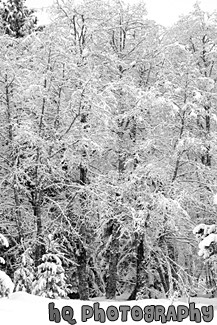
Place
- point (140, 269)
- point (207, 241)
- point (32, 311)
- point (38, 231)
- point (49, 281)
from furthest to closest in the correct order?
point (140, 269), point (38, 231), point (49, 281), point (207, 241), point (32, 311)

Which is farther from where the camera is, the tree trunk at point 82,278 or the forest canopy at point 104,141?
the tree trunk at point 82,278

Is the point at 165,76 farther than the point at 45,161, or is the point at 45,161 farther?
the point at 165,76

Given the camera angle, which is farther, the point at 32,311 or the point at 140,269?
the point at 140,269

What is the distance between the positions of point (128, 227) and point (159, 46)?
6356 mm

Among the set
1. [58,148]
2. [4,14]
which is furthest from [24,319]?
[4,14]

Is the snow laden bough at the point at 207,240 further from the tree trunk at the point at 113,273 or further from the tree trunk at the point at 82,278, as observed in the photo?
the tree trunk at the point at 82,278

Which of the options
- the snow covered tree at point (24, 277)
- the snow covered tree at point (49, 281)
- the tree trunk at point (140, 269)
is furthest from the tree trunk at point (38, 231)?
the tree trunk at point (140, 269)

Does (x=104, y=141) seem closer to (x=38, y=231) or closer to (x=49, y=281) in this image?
(x=38, y=231)

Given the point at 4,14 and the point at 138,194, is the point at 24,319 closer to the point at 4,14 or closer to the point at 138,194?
the point at 138,194

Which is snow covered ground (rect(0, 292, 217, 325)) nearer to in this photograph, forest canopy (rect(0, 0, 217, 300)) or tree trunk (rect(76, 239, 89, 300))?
forest canopy (rect(0, 0, 217, 300))

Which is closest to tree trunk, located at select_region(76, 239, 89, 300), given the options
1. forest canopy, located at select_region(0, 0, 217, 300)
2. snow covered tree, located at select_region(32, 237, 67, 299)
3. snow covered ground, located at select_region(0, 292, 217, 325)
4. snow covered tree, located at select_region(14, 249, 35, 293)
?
forest canopy, located at select_region(0, 0, 217, 300)

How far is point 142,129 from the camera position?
15312 mm

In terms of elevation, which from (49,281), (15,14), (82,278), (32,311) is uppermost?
(15,14)

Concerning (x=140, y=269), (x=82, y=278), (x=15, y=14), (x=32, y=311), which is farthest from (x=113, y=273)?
(x=15, y=14)
